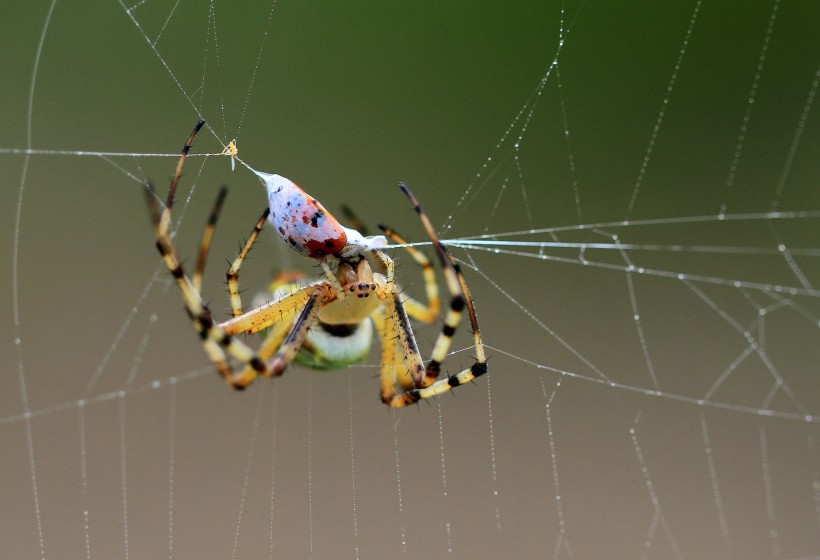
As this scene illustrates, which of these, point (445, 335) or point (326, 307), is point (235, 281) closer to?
point (326, 307)

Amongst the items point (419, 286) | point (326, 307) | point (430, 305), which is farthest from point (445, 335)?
point (419, 286)

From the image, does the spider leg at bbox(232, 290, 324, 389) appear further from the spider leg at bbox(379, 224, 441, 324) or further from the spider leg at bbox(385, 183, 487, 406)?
the spider leg at bbox(379, 224, 441, 324)

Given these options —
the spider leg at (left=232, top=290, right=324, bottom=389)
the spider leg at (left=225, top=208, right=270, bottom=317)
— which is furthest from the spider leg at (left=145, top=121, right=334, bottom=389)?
the spider leg at (left=225, top=208, right=270, bottom=317)

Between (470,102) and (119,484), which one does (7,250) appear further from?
(470,102)

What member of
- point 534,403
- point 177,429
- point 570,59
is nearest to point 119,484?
point 177,429

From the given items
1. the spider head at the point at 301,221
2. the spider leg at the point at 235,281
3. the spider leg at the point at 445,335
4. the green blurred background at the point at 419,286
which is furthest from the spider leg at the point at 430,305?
the green blurred background at the point at 419,286

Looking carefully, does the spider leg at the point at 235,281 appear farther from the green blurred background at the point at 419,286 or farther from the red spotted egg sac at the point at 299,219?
the green blurred background at the point at 419,286
